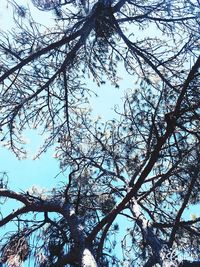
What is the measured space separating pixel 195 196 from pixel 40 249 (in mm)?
2499

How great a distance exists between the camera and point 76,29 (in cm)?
518

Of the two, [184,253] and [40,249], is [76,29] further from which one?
[184,253]

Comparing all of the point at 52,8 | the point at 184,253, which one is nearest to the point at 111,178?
the point at 184,253

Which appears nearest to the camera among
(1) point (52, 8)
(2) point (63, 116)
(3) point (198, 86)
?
(3) point (198, 86)

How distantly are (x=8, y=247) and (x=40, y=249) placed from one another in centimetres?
43

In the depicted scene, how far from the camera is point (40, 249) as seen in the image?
4.46m

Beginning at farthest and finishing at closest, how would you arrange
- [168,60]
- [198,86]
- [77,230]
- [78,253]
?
[168,60], [198,86], [77,230], [78,253]

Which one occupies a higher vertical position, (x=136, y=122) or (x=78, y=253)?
(x=136, y=122)

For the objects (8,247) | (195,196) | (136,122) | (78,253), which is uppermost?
(136,122)

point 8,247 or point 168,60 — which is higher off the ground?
point 168,60

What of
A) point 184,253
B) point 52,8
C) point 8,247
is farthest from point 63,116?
point 184,253

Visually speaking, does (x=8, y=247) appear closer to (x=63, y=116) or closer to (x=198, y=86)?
(x=63, y=116)

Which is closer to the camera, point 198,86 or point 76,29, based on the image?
point 198,86

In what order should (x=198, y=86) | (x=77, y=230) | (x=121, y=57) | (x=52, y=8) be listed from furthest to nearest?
(x=121, y=57) < (x=52, y=8) < (x=198, y=86) < (x=77, y=230)
